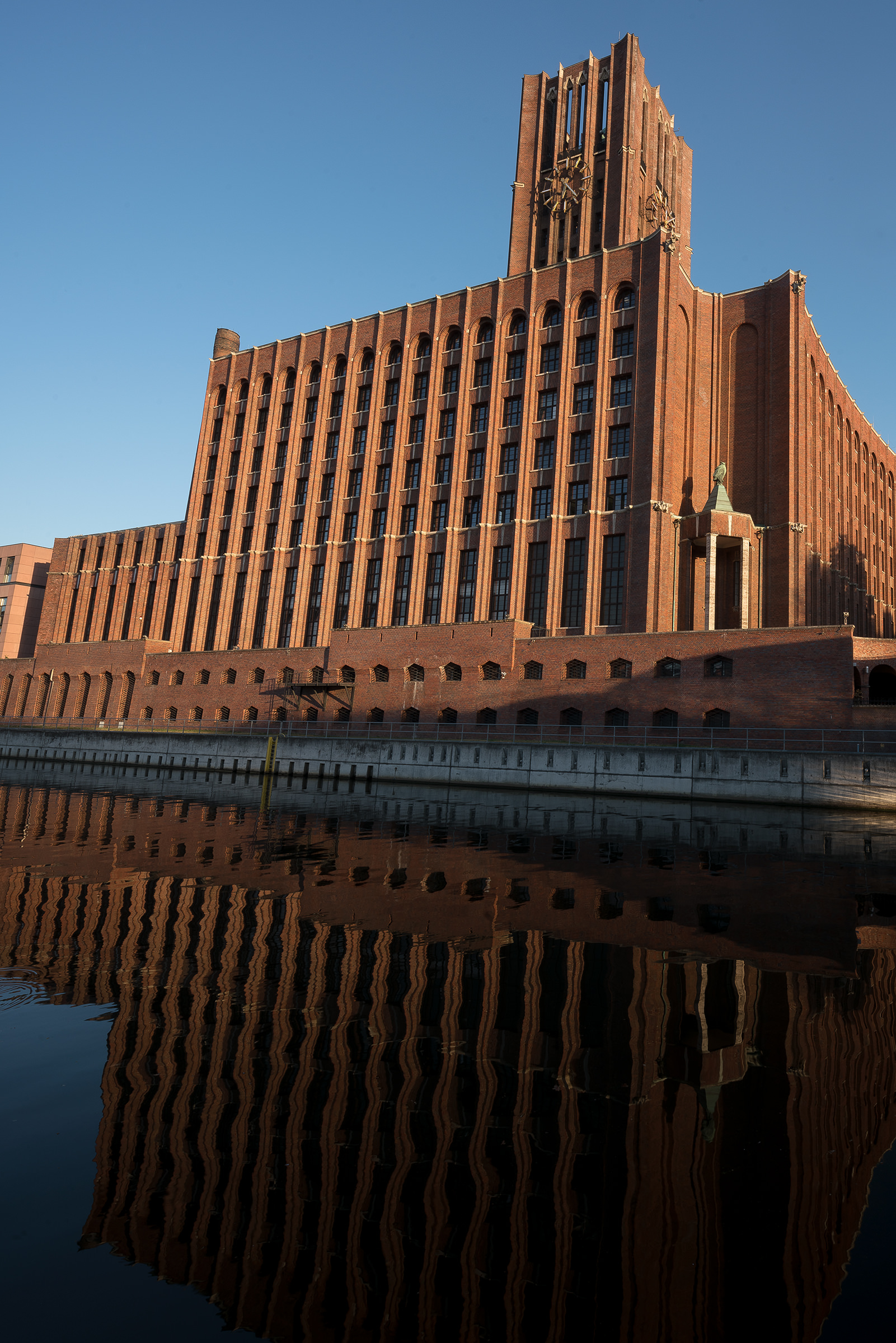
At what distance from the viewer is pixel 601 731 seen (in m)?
35.3

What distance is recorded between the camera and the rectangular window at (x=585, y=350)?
45.4 m

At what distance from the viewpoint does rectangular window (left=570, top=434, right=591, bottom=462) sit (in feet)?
145

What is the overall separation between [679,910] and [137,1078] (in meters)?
7.47

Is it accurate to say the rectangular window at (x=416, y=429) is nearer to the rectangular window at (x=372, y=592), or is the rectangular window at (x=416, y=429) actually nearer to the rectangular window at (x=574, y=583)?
the rectangular window at (x=372, y=592)

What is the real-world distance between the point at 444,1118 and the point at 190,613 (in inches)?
2302

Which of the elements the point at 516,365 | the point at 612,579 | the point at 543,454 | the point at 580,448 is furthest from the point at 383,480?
the point at 612,579

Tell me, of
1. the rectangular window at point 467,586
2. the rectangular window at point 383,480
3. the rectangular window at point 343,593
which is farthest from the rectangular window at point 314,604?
the rectangular window at point 467,586

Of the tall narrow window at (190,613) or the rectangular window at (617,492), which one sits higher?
the rectangular window at (617,492)

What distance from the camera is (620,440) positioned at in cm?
4338

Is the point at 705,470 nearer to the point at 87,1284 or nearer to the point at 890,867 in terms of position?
the point at 890,867

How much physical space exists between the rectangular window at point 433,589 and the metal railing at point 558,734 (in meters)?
8.30

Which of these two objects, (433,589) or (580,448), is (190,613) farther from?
(580,448)

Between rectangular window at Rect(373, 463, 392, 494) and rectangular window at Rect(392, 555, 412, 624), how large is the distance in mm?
5118

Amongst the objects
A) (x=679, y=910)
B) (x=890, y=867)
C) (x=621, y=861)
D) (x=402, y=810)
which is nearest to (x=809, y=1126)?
(x=679, y=910)
